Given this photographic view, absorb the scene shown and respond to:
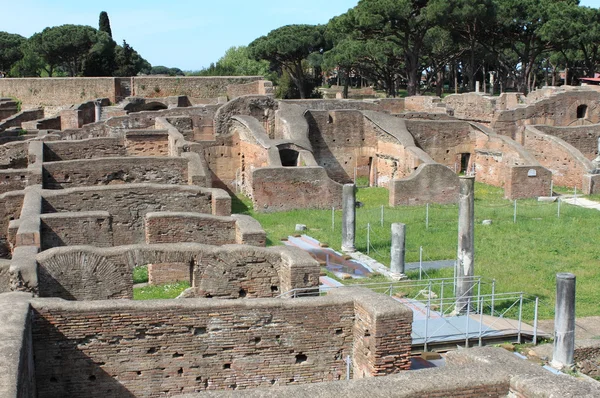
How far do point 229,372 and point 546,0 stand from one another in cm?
4177

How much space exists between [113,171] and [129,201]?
10.1 feet

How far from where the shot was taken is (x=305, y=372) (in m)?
9.18

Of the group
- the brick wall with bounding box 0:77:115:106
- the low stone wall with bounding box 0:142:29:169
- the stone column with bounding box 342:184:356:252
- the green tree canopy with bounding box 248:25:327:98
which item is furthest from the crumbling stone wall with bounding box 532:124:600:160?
the green tree canopy with bounding box 248:25:327:98

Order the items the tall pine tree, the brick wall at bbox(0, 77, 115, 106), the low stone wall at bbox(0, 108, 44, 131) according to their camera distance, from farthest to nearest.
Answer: the tall pine tree < the brick wall at bbox(0, 77, 115, 106) < the low stone wall at bbox(0, 108, 44, 131)

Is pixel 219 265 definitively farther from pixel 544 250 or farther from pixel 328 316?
pixel 544 250

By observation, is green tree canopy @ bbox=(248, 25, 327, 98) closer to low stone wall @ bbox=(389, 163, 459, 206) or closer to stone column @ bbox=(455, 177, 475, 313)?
low stone wall @ bbox=(389, 163, 459, 206)

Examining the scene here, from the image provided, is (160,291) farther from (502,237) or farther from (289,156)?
(289,156)

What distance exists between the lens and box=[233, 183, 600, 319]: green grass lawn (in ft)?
53.9

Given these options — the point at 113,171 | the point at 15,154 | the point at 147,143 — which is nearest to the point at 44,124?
the point at 15,154

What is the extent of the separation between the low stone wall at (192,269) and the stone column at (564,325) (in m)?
3.62

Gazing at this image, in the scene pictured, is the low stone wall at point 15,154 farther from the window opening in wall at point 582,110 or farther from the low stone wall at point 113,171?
the window opening in wall at point 582,110

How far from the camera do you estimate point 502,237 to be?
20.2 metres

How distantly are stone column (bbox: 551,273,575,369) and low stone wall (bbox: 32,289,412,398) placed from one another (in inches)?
137

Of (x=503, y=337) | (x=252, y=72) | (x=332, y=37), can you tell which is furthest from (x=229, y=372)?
(x=252, y=72)
